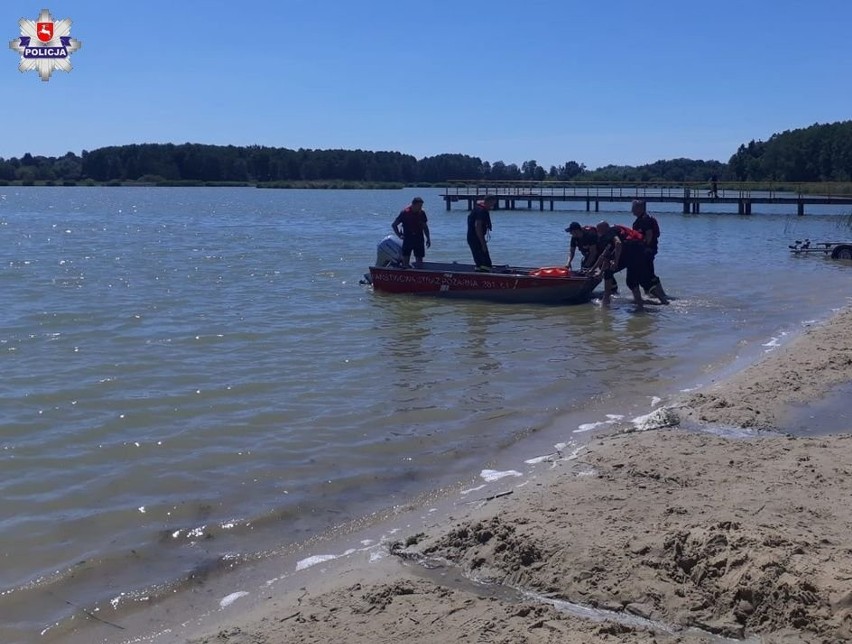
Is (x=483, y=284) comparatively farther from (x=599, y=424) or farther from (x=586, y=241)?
(x=599, y=424)

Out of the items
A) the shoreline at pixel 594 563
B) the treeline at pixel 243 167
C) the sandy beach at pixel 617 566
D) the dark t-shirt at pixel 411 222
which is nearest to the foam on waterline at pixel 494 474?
the shoreline at pixel 594 563

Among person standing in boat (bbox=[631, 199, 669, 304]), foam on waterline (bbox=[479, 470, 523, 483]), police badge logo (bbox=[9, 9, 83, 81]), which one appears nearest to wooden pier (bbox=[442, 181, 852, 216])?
police badge logo (bbox=[9, 9, 83, 81])

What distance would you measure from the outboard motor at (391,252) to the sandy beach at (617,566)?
38.6ft

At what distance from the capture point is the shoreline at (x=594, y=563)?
175 inches

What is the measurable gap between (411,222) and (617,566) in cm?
Result: 1345

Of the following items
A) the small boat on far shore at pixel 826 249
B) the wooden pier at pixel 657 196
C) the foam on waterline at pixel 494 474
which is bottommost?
the foam on waterline at pixel 494 474

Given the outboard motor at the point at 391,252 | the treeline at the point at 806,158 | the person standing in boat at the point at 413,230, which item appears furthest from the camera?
the treeline at the point at 806,158

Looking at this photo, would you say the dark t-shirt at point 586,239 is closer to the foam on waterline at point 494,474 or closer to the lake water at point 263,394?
the lake water at point 263,394

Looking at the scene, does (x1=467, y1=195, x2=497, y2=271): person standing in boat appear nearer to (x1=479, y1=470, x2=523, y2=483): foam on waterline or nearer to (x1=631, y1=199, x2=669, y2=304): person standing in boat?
(x1=631, y1=199, x2=669, y2=304): person standing in boat

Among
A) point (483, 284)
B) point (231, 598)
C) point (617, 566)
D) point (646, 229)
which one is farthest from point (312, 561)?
point (483, 284)

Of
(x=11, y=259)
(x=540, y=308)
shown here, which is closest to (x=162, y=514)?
(x=540, y=308)

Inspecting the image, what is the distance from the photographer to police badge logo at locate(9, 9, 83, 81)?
2183 centimetres

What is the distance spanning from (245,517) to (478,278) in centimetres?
1113

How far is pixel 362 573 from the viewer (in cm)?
543
